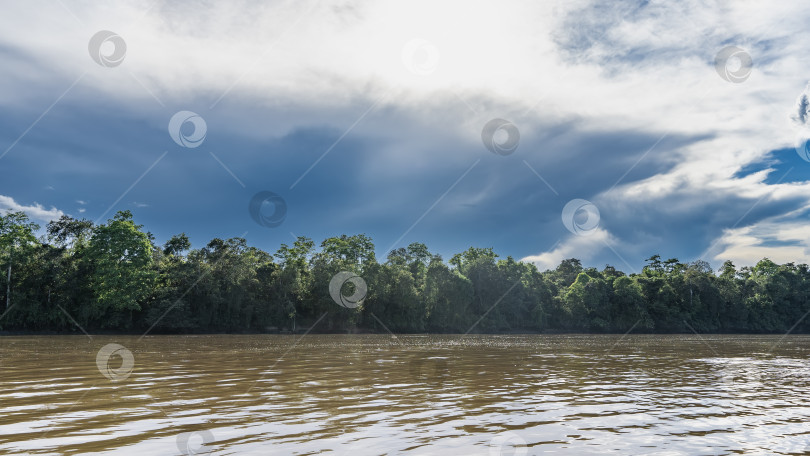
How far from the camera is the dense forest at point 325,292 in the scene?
234ft

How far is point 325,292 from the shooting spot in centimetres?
8975

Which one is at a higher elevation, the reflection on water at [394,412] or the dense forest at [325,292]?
the dense forest at [325,292]

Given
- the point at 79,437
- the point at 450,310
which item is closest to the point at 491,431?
the point at 79,437

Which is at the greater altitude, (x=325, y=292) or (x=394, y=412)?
(x=325, y=292)

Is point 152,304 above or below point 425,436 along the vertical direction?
above

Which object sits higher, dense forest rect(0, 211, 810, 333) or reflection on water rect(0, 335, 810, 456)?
dense forest rect(0, 211, 810, 333)

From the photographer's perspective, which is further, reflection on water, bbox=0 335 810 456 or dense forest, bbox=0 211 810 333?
dense forest, bbox=0 211 810 333

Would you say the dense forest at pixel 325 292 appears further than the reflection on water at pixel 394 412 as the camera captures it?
Yes

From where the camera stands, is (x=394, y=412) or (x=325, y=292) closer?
(x=394, y=412)

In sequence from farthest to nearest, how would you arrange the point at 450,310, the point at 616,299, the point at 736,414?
1. the point at 616,299
2. the point at 450,310
3. the point at 736,414

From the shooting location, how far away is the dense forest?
71.2 metres

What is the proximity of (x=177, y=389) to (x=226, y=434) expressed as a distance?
679 centimetres

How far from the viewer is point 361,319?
92375 millimetres

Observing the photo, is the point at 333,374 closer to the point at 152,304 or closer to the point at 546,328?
the point at 152,304
